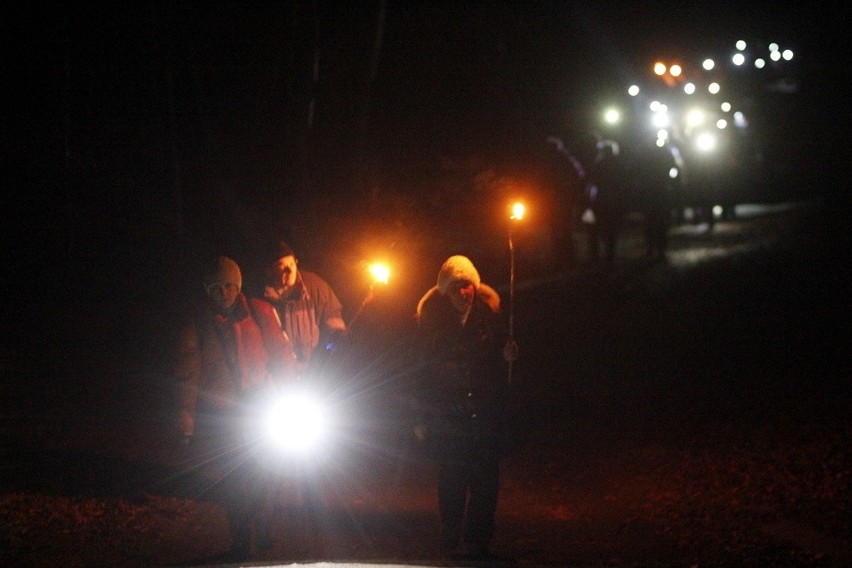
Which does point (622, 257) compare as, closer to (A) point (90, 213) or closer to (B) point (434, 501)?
(A) point (90, 213)

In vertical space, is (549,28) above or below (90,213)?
above

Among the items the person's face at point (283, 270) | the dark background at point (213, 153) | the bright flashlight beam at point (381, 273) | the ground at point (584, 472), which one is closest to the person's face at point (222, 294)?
the person's face at point (283, 270)

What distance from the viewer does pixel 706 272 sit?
21312mm

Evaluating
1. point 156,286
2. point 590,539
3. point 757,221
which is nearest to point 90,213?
point 156,286

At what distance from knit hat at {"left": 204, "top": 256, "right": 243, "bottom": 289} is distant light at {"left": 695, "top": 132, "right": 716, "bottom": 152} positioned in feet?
105

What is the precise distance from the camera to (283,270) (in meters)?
7.73

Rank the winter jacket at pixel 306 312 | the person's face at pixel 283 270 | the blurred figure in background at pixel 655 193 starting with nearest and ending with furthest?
1. the person's face at pixel 283 270
2. the winter jacket at pixel 306 312
3. the blurred figure in background at pixel 655 193

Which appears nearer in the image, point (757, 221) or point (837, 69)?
point (757, 221)

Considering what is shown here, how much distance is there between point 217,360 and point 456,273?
161 centimetres

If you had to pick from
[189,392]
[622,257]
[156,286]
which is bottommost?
[189,392]

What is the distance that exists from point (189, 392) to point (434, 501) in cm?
272

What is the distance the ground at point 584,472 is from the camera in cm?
758

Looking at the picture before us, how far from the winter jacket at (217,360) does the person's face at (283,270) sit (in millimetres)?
547

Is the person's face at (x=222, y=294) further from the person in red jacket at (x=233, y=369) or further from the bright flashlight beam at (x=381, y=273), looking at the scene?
the bright flashlight beam at (x=381, y=273)
